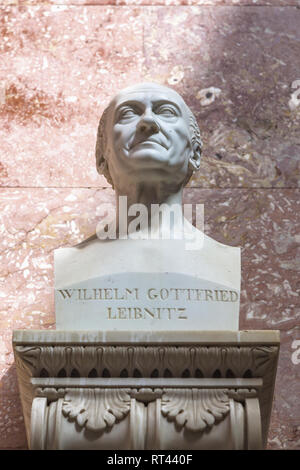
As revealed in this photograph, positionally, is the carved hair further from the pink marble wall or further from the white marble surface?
the pink marble wall

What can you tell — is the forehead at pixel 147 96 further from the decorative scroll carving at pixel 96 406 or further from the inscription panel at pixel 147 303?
the decorative scroll carving at pixel 96 406

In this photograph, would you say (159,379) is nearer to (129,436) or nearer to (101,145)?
(129,436)

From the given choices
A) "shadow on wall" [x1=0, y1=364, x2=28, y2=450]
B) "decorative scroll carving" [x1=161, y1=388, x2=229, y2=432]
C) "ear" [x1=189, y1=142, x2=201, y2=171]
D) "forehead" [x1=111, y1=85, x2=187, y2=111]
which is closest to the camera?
"decorative scroll carving" [x1=161, y1=388, x2=229, y2=432]

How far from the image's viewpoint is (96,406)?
5066mm

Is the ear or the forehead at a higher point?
the forehead

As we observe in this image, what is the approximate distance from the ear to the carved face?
0.15ft

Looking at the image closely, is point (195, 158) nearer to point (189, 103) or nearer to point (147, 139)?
point (147, 139)

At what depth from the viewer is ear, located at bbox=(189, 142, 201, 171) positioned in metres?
6.08

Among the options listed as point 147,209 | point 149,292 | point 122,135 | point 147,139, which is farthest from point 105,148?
point 149,292

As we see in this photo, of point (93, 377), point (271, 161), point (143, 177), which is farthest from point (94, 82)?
point (93, 377)

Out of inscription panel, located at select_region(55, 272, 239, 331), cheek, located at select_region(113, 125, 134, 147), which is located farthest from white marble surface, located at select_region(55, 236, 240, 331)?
cheek, located at select_region(113, 125, 134, 147)

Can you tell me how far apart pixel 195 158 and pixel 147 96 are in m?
0.47

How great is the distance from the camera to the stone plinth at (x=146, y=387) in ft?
16.5

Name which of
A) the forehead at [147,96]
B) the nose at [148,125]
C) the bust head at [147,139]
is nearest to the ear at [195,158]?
the bust head at [147,139]
